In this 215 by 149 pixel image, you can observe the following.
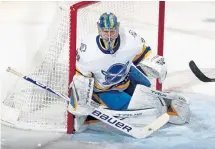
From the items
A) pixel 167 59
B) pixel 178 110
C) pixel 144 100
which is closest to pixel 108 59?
pixel 144 100

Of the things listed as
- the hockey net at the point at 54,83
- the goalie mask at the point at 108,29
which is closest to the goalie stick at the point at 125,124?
the hockey net at the point at 54,83

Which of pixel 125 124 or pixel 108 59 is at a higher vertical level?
pixel 108 59

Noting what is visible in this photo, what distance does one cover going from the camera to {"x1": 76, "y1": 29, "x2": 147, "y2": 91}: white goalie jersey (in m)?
3.17

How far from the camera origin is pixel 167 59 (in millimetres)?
4250

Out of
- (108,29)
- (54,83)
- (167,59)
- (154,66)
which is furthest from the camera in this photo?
(167,59)

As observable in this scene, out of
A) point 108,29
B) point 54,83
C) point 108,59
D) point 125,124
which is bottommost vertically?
point 125,124

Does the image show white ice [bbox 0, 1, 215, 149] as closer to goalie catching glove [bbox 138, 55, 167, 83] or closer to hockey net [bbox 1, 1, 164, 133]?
hockey net [bbox 1, 1, 164, 133]

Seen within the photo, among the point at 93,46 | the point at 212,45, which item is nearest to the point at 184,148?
the point at 93,46

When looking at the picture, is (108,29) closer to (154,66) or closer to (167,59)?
(154,66)

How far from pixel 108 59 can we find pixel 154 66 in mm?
193

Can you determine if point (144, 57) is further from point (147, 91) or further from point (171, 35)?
point (171, 35)

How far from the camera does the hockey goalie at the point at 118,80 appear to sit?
316 cm

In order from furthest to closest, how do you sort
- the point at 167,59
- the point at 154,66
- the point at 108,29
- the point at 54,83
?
the point at 167,59, the point at 54,83, the point at 154,66, the point at 108,29

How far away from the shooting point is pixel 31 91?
3422 mm
